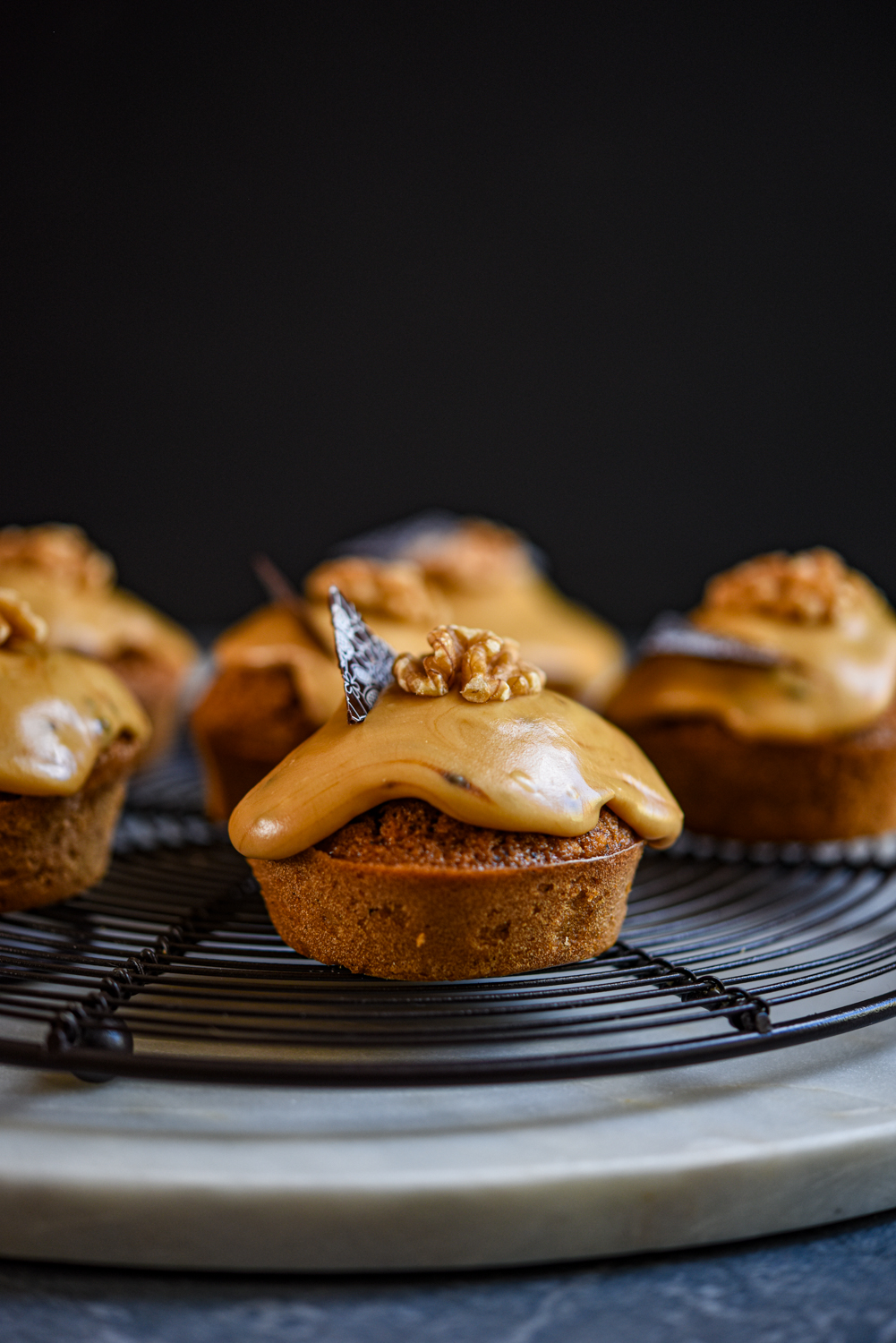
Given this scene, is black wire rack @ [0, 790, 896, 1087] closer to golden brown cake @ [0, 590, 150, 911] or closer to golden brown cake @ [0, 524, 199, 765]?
golden brown cake @ [0, 590, 150, 911]

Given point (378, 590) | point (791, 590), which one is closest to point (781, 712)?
point (791, 590)

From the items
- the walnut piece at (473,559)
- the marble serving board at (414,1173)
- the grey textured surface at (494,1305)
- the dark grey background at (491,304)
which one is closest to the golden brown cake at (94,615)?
the walnut piece at (473,559)

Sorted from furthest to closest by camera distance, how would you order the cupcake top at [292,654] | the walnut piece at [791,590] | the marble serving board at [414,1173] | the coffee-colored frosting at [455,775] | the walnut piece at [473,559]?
the walnut piece at [473,559] < the walnut piece at [791,590] < the cupcake top at [292,654] < the coffee-colored frosting at [455,775] < the marble serving board at [414,1173]

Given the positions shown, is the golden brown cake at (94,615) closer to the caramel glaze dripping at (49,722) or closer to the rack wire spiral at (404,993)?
the rack wire spiral at (404,993)

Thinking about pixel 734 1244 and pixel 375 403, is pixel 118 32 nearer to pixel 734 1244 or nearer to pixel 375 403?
pixel 375 403

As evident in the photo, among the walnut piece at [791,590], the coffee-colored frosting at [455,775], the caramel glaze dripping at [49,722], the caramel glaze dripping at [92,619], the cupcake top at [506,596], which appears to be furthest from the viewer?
the cupcake top at [506,596]

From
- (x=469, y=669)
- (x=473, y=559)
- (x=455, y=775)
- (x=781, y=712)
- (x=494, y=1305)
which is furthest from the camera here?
(x=473, y=559)

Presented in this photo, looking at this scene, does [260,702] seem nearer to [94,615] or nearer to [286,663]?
[286,663]

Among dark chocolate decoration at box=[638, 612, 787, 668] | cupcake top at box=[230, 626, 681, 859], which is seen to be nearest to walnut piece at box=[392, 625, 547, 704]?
cupcake top at box=[230, 626, 681, 859]
